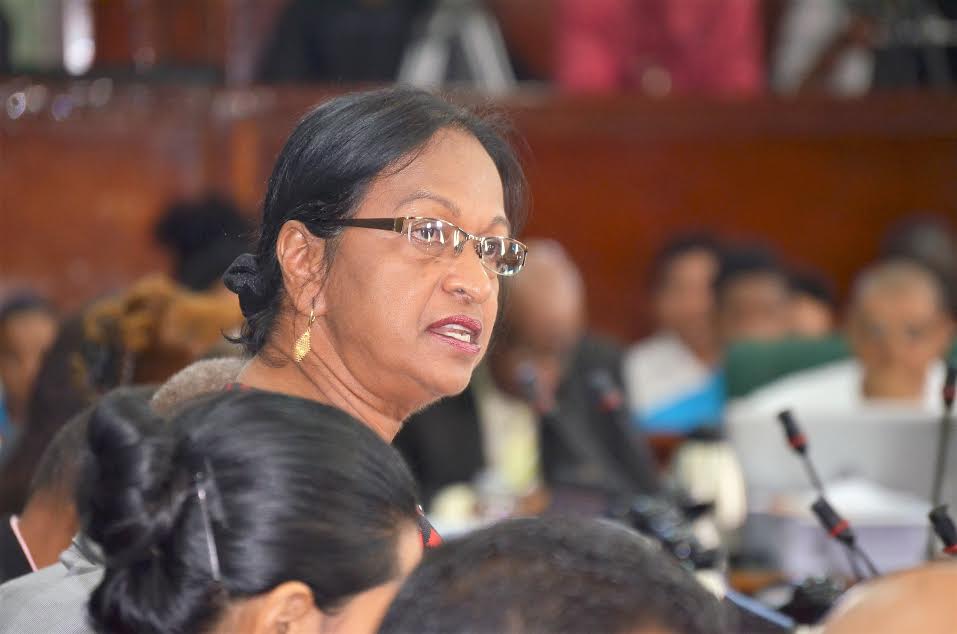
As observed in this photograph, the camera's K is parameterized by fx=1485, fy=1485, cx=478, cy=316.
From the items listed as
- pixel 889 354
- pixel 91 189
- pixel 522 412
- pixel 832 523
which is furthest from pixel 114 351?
pixel 91 189

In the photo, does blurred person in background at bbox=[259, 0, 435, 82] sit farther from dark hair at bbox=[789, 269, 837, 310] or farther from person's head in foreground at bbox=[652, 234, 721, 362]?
dark hair at bbox=[789, 269, 837, 310]

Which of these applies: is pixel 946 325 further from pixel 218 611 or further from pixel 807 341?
pixel 218 611

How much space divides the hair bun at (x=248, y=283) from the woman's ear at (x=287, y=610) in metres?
0.53

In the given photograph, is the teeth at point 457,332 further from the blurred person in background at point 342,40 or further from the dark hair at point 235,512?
the blurred person in background at point 342,40

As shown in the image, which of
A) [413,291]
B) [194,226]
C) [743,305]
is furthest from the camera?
[743,305]

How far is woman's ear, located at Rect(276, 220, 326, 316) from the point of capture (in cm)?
152

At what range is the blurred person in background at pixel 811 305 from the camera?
16.6ft

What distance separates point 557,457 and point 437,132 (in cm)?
241

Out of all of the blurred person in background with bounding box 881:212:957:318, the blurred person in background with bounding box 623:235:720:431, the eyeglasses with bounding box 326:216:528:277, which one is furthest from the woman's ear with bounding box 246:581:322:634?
the blurred person in background with bounding box 623:235:720:431

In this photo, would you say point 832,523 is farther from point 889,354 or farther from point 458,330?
point 889,354

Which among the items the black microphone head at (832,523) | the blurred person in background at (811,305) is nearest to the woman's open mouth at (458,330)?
the black microphone head at (832,523)

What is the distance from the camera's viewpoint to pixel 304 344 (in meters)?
1.52

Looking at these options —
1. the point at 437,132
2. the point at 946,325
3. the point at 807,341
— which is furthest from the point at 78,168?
the point at 437,132

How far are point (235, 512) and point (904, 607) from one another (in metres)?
0.48
